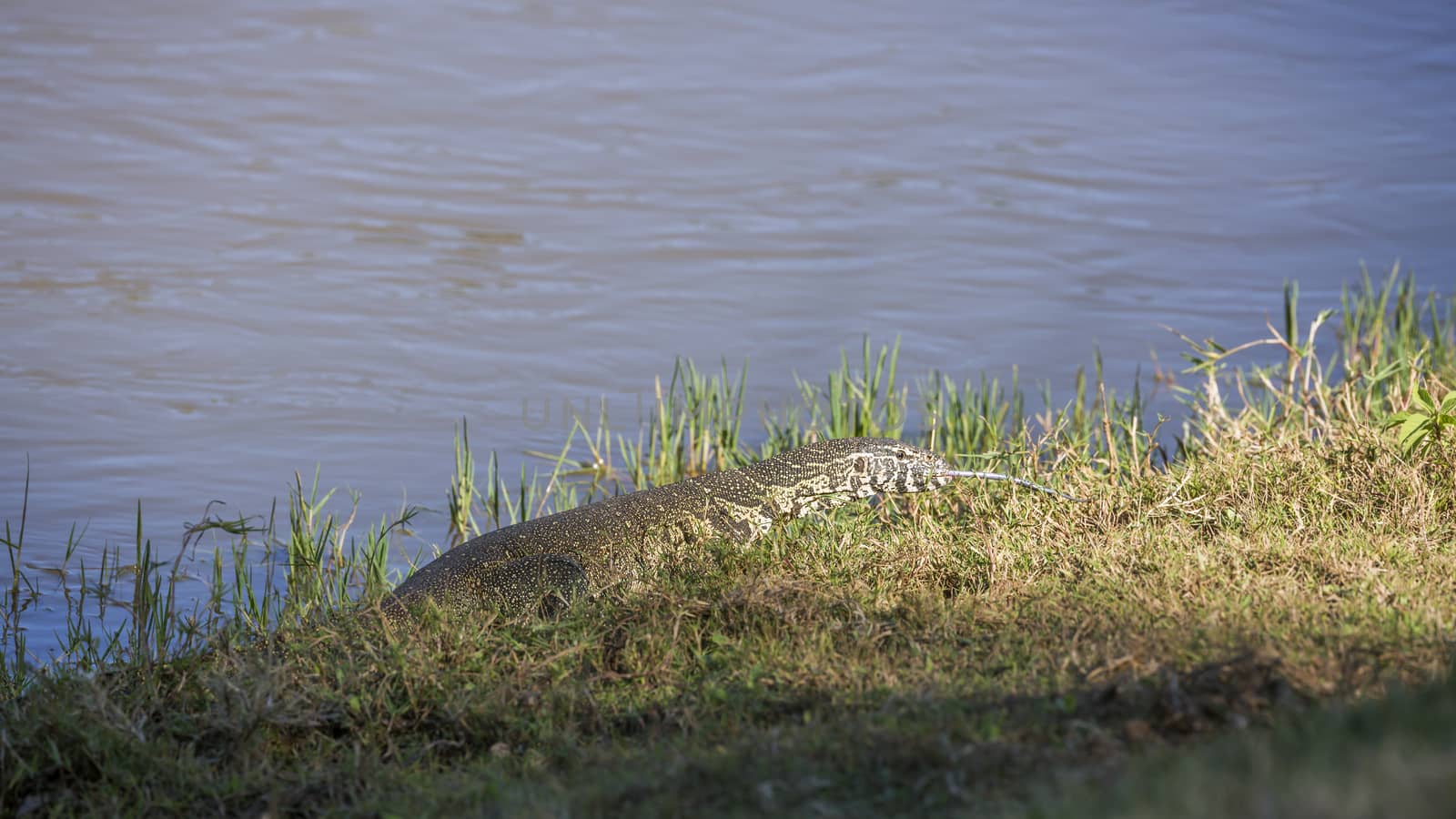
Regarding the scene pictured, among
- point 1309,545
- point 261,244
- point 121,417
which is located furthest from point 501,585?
point 261,244

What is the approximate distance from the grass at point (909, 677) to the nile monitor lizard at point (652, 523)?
0.15m

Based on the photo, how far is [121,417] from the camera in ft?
29.2

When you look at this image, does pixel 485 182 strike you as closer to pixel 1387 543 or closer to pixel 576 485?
pixel 576 485

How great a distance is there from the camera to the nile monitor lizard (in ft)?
15.6

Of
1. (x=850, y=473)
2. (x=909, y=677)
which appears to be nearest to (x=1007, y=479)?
(x=850, y=473)

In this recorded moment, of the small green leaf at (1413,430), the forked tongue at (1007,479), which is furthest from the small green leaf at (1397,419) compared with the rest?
the forked tongue at (1007,479)

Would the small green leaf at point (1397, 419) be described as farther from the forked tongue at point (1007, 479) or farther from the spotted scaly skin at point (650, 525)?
the spotted scaly skin at point (650, 525)

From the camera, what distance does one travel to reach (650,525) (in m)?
5.14

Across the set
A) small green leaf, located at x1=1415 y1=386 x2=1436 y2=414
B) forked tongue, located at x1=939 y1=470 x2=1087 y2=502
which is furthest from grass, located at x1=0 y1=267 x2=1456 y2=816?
small green leaf, located at x1=1415 y1=386 x2=1436 y2=414

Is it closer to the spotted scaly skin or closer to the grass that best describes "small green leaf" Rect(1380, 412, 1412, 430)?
the grass

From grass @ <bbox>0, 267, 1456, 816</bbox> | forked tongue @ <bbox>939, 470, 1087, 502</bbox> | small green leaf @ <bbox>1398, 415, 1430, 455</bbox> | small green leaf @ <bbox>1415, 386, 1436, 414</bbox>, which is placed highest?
small green leaf @ <bbox>1415, 386, 1436, 414</bbox>

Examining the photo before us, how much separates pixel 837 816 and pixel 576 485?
516 cm

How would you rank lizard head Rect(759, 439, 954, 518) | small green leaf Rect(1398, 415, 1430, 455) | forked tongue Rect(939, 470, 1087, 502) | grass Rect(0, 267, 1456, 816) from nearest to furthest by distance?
grass Rect(0, 267, 1456, 816) → small green leaf Rect(1398, 415, 1430, 455) → forked tongue Rect(939, 470, 1087, 502) → lizard head Rect(759, 439, 954, 518)

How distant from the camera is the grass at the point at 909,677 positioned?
9.25 ft
